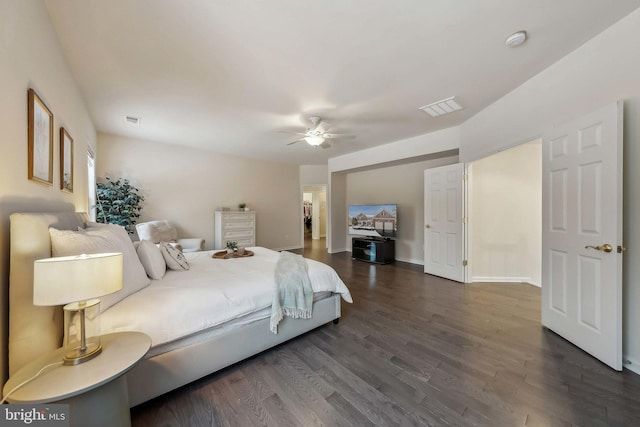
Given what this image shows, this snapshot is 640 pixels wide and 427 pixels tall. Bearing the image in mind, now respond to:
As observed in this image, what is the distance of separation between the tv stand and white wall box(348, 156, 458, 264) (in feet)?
1.15

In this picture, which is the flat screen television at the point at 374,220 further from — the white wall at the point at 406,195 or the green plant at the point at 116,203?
the green plant at the point at 116,203

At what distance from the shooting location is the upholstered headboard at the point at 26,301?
1105 millimetres

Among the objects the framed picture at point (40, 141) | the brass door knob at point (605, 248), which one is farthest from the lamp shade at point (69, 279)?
the brass door knob at point (605, 248)

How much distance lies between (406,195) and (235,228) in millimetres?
3982

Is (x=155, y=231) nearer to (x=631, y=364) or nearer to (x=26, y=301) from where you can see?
(x=26, y=301)

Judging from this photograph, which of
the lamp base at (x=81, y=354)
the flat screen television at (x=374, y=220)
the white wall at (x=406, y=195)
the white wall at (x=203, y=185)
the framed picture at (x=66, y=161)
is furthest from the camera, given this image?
the flat screen television at (x=374, y=220)

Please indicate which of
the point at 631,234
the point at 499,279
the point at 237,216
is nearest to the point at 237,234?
the point at 237,216

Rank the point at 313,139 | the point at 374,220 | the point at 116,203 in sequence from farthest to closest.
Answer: the point at 374,220, the point at 116,203, the point at 313,139

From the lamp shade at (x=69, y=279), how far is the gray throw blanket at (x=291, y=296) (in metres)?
1.21

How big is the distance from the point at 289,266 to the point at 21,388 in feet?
5.67

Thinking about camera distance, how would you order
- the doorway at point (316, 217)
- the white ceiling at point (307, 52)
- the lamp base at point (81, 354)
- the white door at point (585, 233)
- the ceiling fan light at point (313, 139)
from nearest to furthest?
the lamp base at point (81, 354)
the white ceiling at point (307, 52)
the white door at point (585, 233)
the ceiling fan light at point (313, 139)
the doorway at point (316, 217)

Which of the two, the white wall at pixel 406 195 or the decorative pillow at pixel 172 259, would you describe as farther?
the white wall at pixel 406 195

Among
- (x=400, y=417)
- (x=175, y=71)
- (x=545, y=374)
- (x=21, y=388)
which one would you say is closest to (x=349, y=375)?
(x=400, y=417)
